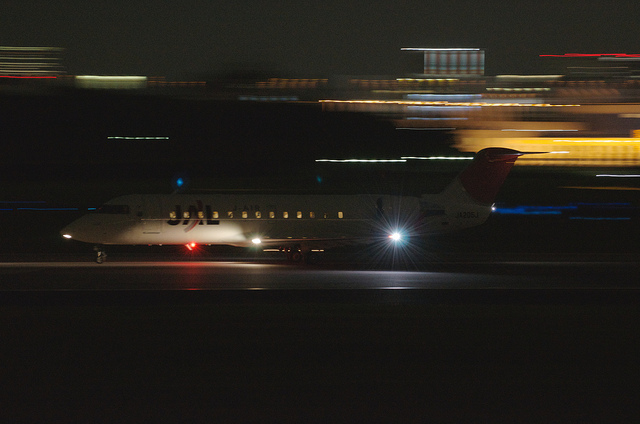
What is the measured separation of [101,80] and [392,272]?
3955 inches

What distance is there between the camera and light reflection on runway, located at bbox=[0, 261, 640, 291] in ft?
68.3

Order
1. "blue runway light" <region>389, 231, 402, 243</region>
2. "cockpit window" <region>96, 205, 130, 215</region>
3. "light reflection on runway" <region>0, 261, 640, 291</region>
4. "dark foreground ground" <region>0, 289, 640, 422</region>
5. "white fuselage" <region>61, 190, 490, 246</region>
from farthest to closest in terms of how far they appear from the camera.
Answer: "blue runway light" <region>389, 231, 402, 243</region>, "cockpit window" <region>96, 205, 130, 215</region>, "white fuselage" <region>61, 190, 490, 246</region>, "light reflection on runway" <region>0, 261, 640, 291</region>, "dark foreground ground" <region>0, 289, 640, 422</region>

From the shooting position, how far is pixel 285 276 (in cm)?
2408

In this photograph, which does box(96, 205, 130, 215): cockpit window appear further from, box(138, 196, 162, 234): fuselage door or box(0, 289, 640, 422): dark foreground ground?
box(0, 289, 640, 422): dark foreground ground

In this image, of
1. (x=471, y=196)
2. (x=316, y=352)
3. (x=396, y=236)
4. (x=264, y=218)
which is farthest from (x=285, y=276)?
(x=316, y=352)

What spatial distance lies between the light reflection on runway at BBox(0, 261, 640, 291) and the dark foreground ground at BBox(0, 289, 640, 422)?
10.7 feet

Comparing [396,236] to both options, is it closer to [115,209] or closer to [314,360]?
[115,209]

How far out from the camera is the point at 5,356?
10.8m

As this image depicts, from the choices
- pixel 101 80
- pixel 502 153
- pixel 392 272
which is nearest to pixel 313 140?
pixel 101 80

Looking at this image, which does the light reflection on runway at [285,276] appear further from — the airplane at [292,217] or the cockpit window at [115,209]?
the cockpit window at [115,209]

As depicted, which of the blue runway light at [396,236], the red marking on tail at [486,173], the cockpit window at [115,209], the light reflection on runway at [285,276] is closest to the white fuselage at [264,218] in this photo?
the cockpit window at [115,209]

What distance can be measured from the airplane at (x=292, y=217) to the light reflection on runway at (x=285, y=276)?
4.36 feet

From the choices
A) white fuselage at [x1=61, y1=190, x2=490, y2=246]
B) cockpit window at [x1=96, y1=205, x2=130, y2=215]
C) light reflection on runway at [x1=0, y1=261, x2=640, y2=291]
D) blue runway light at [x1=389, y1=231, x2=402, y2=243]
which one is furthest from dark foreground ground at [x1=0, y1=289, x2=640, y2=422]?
blue runway light at [x1=389, y1=231, x2=402, y2=243]

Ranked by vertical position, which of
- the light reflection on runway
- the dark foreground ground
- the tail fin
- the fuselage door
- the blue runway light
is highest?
the tail fin
